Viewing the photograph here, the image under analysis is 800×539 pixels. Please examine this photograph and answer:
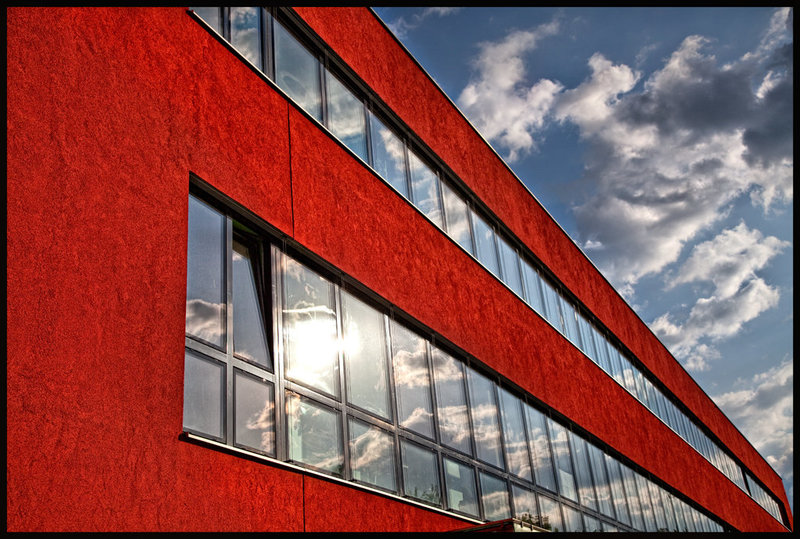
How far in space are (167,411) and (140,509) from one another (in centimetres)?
91

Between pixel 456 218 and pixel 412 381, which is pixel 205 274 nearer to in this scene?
pixel 412 381

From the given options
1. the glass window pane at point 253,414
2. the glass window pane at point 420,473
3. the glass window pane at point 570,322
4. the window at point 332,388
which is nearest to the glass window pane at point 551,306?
the glass window pane at point 570,322

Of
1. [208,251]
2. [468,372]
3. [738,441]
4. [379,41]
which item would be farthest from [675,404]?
[208,251]

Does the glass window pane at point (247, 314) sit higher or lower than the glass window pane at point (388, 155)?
lower

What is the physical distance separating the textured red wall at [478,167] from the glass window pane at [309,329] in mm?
4266

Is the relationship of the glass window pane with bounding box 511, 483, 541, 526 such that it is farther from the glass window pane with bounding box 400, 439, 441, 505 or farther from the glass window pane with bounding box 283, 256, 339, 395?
the glass window pane with bounding box 283, 256, 339, 395

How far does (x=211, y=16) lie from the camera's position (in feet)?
32.1

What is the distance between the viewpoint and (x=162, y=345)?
7.27 m

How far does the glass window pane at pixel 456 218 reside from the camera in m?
15.1

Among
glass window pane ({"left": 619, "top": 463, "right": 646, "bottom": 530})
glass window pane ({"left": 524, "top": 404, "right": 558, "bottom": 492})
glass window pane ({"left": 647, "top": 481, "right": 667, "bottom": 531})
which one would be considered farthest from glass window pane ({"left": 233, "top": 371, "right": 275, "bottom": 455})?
glass window pane ({"left": 647, "top": 481, "right": 667, "bottom": 531})

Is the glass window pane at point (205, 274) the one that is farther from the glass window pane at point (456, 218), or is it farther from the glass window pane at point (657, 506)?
the glass window pane at point (657, 506)

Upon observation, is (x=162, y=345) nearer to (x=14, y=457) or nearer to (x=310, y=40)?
(x=14, y=457)

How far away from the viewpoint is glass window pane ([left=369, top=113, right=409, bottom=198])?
1310cm

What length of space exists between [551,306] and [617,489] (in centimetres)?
473
